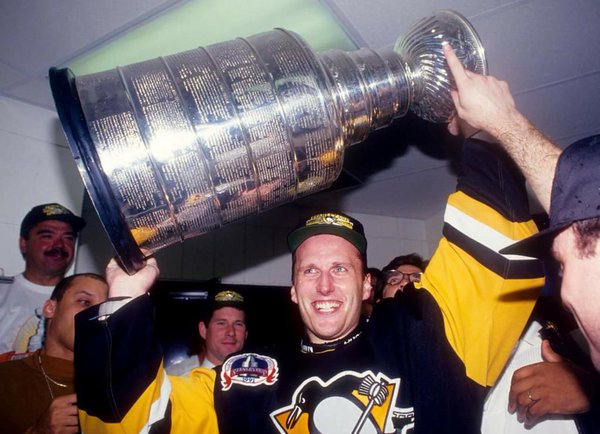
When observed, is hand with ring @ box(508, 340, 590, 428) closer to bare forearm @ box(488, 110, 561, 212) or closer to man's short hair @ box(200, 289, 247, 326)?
bare forearm @ box(488, 110, 561, 212)

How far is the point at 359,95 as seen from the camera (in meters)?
0.92

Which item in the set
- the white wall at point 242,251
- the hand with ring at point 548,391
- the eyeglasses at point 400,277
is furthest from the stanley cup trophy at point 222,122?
the white wall at point 242,251

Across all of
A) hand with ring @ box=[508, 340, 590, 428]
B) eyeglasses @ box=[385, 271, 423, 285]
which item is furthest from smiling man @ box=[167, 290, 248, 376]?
hand with ring @ box=[508, 340, 590, 428]

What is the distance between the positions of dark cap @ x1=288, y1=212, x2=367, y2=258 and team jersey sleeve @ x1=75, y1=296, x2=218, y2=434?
21.4 inches

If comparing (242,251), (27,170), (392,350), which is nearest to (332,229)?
(392,350)

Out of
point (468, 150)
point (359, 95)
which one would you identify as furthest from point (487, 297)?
point (359, 95)

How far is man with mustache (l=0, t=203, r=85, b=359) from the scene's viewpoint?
1961 mm

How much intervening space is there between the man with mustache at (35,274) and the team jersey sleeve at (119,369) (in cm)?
128

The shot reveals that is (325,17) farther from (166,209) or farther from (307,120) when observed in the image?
(166,209)

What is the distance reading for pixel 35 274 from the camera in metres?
2.07

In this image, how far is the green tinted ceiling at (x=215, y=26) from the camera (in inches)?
61.5

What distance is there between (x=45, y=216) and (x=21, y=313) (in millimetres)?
467

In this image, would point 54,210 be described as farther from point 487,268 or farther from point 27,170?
point 487,268

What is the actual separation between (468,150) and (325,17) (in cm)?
89
